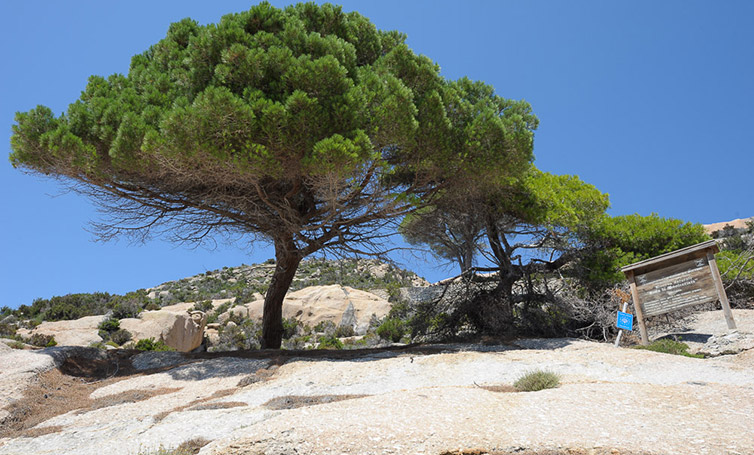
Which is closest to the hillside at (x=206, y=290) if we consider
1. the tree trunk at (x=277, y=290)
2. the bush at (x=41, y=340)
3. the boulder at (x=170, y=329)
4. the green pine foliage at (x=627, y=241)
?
the boulder at (x=170, y=329)

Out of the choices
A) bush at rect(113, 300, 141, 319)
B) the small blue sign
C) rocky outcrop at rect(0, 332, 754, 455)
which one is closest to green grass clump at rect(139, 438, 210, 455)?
rocky outcrop at rect(0, 332, 754, 455)

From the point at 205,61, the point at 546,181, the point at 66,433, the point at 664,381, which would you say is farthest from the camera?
the point at 546,181

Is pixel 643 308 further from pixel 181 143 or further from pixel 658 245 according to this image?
pixel 181 143

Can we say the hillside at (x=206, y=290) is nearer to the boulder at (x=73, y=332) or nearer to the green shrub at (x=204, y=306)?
the green shrub at (x=204, y=306)

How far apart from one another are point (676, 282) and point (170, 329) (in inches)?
651

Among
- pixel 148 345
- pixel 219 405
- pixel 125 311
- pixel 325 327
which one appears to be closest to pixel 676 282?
pixel 219 405

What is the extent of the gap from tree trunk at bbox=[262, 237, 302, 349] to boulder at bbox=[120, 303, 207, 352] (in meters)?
7.97

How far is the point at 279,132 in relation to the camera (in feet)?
27.5

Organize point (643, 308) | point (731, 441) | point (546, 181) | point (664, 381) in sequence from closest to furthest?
1. point (731, 441)
2. point (664, 381)
3. point (643, 308)
4. point (546, 181)

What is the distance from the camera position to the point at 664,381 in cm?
607

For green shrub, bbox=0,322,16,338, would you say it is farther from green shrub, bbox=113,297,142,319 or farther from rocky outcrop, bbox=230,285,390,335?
rocky outcrop, bbox=230,285,390,335

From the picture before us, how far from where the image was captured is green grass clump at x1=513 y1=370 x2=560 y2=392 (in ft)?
18.5

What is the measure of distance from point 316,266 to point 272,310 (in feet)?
78.7

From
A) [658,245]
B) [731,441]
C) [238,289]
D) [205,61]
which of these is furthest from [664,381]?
[238,289]
